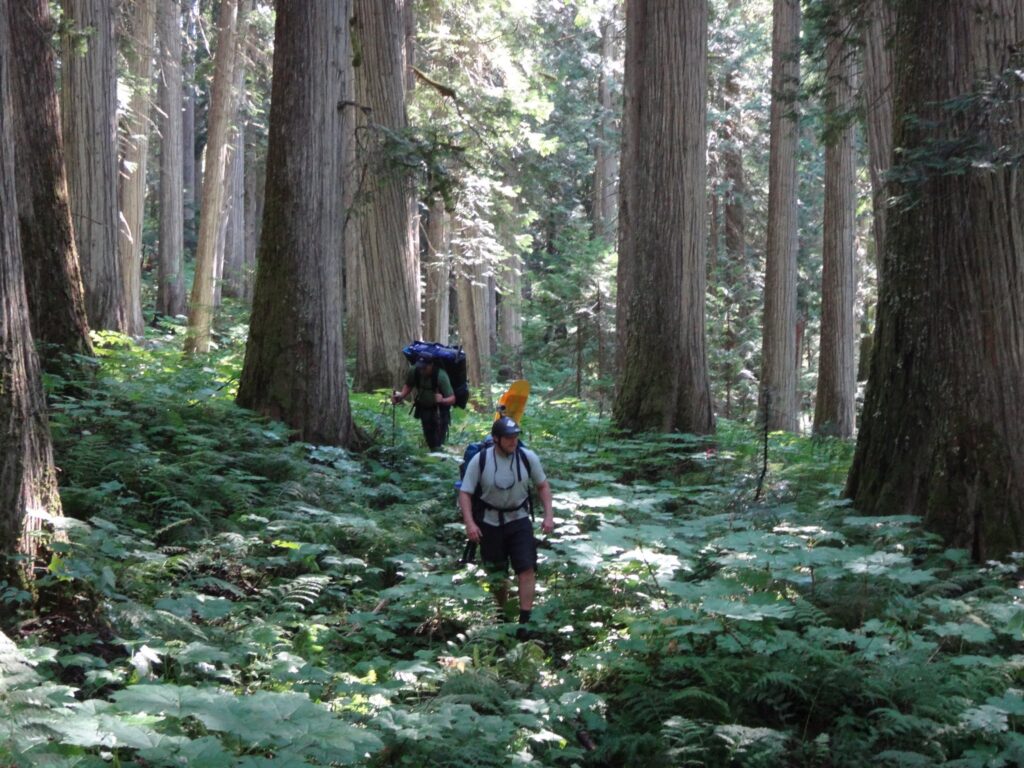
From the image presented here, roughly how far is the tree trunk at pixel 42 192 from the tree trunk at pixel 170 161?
14076mm

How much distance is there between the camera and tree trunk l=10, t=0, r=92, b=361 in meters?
9.94

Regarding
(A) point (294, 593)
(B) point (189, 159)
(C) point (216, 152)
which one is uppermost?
(B) point (189, 159)

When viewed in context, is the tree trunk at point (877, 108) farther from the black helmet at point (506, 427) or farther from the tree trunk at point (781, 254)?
the black helmet at point (506, 427)

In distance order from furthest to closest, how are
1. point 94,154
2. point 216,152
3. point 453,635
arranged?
point 216,152
point 94,154
point 453,635

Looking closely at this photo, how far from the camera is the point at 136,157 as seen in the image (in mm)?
22703

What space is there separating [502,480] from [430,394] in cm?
415

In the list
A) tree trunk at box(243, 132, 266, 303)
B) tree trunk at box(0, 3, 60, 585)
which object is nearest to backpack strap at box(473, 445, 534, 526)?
tree trunk at box(0, 3, 60, 585)

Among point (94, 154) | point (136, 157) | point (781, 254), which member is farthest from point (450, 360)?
→ point (136, 157)

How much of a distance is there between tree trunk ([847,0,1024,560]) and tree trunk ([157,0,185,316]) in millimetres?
20080

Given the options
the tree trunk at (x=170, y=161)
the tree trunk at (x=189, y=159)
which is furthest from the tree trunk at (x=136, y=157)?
the tree trunk at (x=189, y=159)

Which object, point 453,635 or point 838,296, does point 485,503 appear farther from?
point 838,296

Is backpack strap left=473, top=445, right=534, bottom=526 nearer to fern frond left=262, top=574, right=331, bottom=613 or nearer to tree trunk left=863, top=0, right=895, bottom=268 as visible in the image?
fern frond left=262, top=574, right=331, bottom=613

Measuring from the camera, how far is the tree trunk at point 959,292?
23.3ft

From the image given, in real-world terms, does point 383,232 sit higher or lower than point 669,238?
higher
